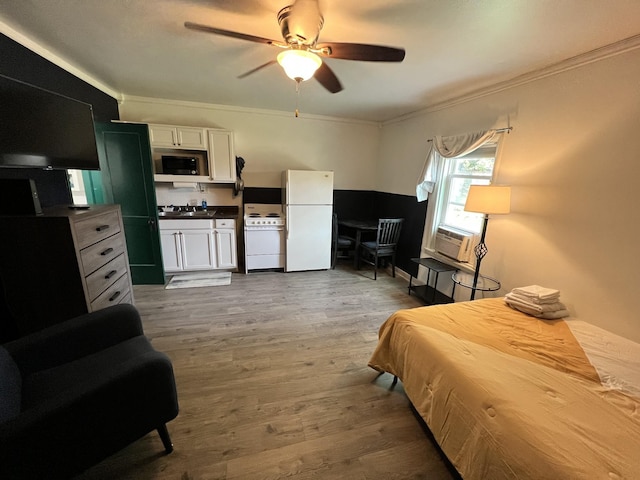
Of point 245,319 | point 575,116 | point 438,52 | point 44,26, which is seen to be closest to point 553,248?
point 575,116

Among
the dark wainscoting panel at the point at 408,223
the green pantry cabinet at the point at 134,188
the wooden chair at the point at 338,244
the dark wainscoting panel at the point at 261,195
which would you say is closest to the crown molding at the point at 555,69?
the dark wainscoting panel at the point at 408,223

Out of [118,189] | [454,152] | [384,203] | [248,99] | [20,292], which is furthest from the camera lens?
[384,203]

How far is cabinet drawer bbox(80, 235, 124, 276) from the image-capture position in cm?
168

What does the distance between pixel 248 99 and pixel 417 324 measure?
3.41 m

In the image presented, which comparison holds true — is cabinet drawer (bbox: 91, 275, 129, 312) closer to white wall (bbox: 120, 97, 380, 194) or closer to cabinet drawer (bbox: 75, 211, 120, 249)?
cabinet drawer (bbox: 75, 211, 120, 249)

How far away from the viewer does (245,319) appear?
2.72 metres

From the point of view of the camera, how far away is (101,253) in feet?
6.14

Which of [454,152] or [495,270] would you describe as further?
[454,152]

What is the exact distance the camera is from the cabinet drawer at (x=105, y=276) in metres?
1.72

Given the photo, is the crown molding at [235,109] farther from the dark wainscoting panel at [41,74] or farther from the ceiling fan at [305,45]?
the ceiling fan at [305,45]

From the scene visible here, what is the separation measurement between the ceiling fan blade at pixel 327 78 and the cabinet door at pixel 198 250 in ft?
8.40

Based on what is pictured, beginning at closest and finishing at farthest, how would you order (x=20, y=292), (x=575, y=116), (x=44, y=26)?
(x=20, y=292)
(x=44, y=26)
(x=575, y=116)

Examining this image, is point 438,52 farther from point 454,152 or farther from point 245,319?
point 245,319

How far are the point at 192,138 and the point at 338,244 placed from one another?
2636 mm
